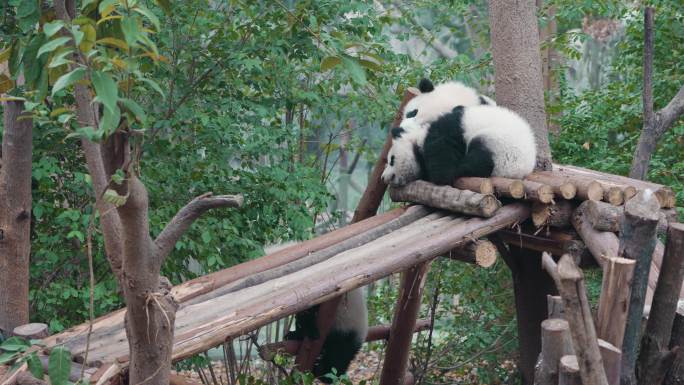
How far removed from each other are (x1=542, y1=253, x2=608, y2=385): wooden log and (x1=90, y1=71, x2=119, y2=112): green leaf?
4.46 feet

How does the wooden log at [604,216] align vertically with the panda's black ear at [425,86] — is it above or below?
below

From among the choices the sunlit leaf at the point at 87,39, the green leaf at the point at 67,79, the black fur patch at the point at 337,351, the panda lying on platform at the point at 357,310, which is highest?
the sunlit leaf at the point at 87,39

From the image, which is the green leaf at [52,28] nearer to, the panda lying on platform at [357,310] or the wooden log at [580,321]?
the wooden log at [580,321]

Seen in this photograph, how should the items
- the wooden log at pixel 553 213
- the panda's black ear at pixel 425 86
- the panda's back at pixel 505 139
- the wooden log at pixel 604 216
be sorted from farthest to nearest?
1. the panda's black ear at pixel 425 86
2. the panda's back at pixel 505 139
3. the wooden log at pixel 553 213
4. the wooden log at pixel 604 216

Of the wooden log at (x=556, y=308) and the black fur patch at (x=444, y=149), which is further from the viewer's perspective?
the black fur patch at (x=444, y=149)

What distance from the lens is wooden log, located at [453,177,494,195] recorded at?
3941mm

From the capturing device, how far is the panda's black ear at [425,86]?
4.75 m

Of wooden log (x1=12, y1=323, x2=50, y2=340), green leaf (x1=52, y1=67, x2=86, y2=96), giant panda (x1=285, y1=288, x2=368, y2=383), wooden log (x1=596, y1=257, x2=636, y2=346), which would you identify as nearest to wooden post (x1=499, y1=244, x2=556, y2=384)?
giant panda (x1=285, y1=288, x2=368, y2=383)

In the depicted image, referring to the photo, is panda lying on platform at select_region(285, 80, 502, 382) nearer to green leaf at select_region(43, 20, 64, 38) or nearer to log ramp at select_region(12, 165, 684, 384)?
log ramp at select_region(12, 165, 684, 384)

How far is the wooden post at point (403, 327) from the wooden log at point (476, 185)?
2.46 feet

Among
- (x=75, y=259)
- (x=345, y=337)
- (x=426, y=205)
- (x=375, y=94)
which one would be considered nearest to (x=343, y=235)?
(x=426, y=205)

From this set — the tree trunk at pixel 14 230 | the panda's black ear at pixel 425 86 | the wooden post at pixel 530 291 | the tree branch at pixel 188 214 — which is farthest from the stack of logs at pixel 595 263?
the tree trunk at pixel 14 230

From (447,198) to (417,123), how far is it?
2.71 ft

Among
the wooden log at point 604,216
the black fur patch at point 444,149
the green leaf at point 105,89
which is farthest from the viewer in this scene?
the black fur patch at point 444,149
